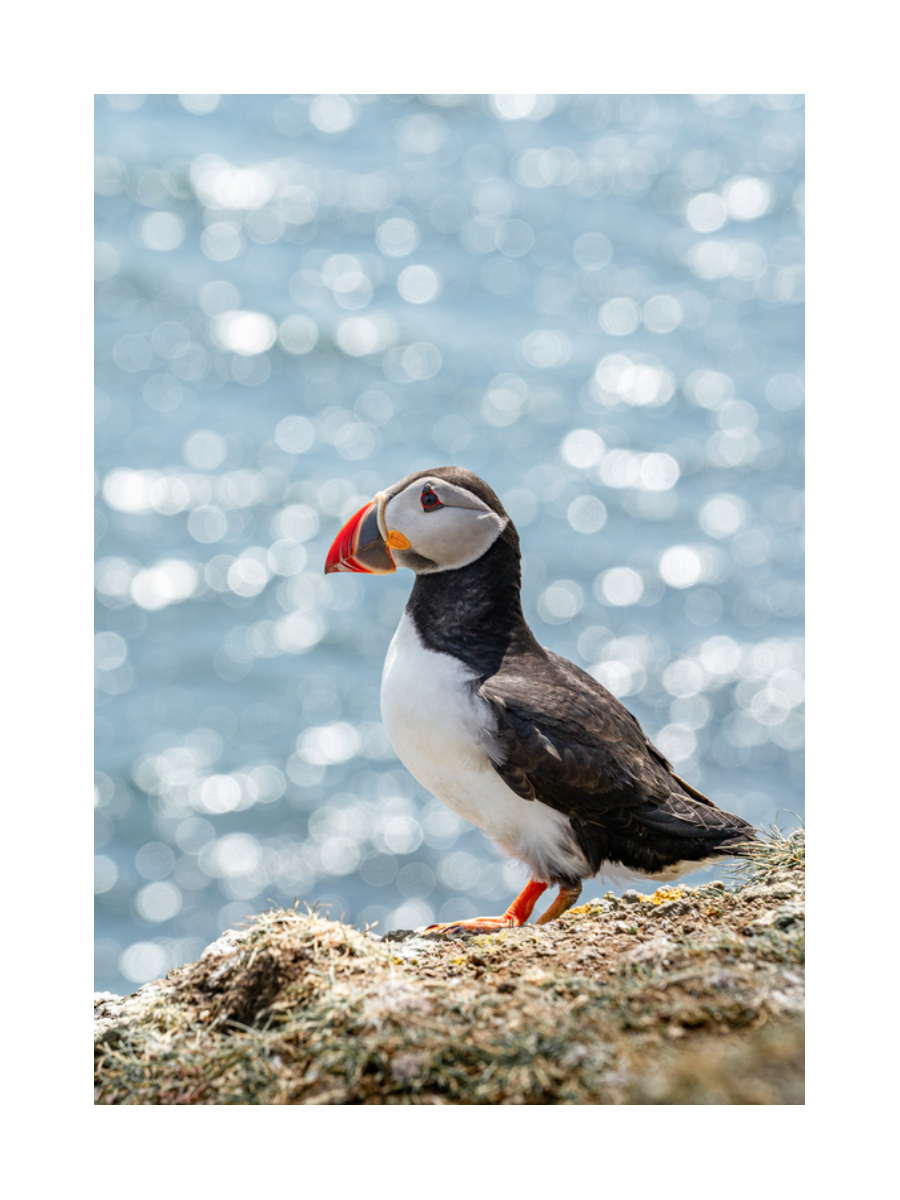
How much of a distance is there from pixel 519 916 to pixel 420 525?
166 cm

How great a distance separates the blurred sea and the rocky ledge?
21.1 ft

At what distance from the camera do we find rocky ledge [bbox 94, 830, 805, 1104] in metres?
2.88

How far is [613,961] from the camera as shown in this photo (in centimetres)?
341

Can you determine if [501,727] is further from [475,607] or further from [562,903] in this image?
[562,903]

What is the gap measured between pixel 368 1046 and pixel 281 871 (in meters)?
7.82

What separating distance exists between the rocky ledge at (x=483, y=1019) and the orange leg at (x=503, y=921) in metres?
0.46

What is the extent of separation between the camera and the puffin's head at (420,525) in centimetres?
452

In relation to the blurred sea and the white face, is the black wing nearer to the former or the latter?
the white face

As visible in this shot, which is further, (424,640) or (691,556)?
(691,556)

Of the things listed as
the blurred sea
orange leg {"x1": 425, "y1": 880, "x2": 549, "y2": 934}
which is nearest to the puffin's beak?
orange leg {"x1": 425, "y1": 880, "x2": 549, "y2": 934}

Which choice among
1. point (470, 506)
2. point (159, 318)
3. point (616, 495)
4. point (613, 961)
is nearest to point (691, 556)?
point (616, 495)

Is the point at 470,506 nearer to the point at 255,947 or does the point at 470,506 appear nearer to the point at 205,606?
the point at 255,947

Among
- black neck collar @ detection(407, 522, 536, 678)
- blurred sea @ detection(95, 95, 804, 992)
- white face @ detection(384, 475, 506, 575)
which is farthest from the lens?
blurred sea @ detection(95, 95, 804, 992)

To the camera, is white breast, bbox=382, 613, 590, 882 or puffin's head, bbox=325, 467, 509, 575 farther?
puffin's head, bbox=325, 467, 509, 575
